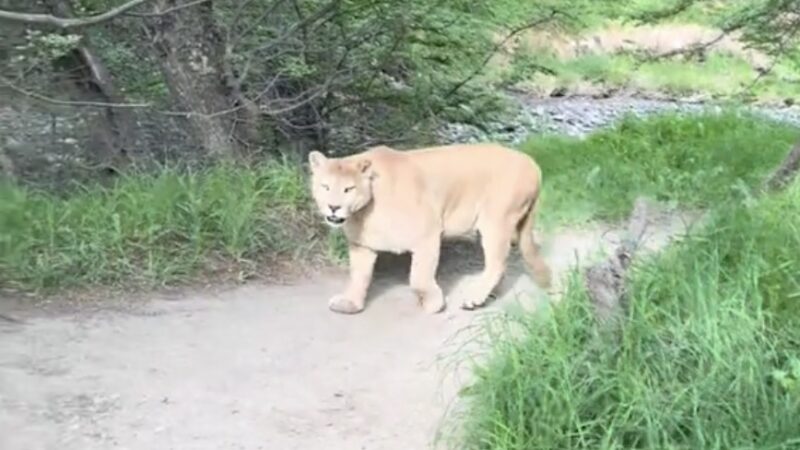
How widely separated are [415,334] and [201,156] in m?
2.77

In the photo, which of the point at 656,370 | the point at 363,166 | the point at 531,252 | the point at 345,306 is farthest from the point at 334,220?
the point at 656,370

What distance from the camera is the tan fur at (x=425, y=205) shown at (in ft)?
15.6

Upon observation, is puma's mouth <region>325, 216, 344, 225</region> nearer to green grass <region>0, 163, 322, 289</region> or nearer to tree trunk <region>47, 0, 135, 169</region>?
green grass <region>0, 163, 322, 289</region>

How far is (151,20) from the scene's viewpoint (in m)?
6.61

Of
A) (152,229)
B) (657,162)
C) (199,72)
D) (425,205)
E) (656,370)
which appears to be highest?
(656,370)

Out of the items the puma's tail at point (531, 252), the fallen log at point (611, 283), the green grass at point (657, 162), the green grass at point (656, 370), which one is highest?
the fallen log at point (611, 283)

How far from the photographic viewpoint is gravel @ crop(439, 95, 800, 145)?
9023 mm

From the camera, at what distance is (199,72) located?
671 centimetres

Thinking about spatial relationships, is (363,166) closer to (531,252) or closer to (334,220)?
(334,220)

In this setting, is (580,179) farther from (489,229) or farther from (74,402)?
(74,402)

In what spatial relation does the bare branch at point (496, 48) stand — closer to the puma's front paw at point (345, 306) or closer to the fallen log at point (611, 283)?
the puma's front paw at point (345, 306)

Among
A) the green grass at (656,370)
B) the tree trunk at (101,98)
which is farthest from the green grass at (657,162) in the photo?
the tree trunk at (101,98)

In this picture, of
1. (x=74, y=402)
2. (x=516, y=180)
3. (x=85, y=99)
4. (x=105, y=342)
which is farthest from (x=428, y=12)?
(x=74, y=402)

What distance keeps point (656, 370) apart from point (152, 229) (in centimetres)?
271
